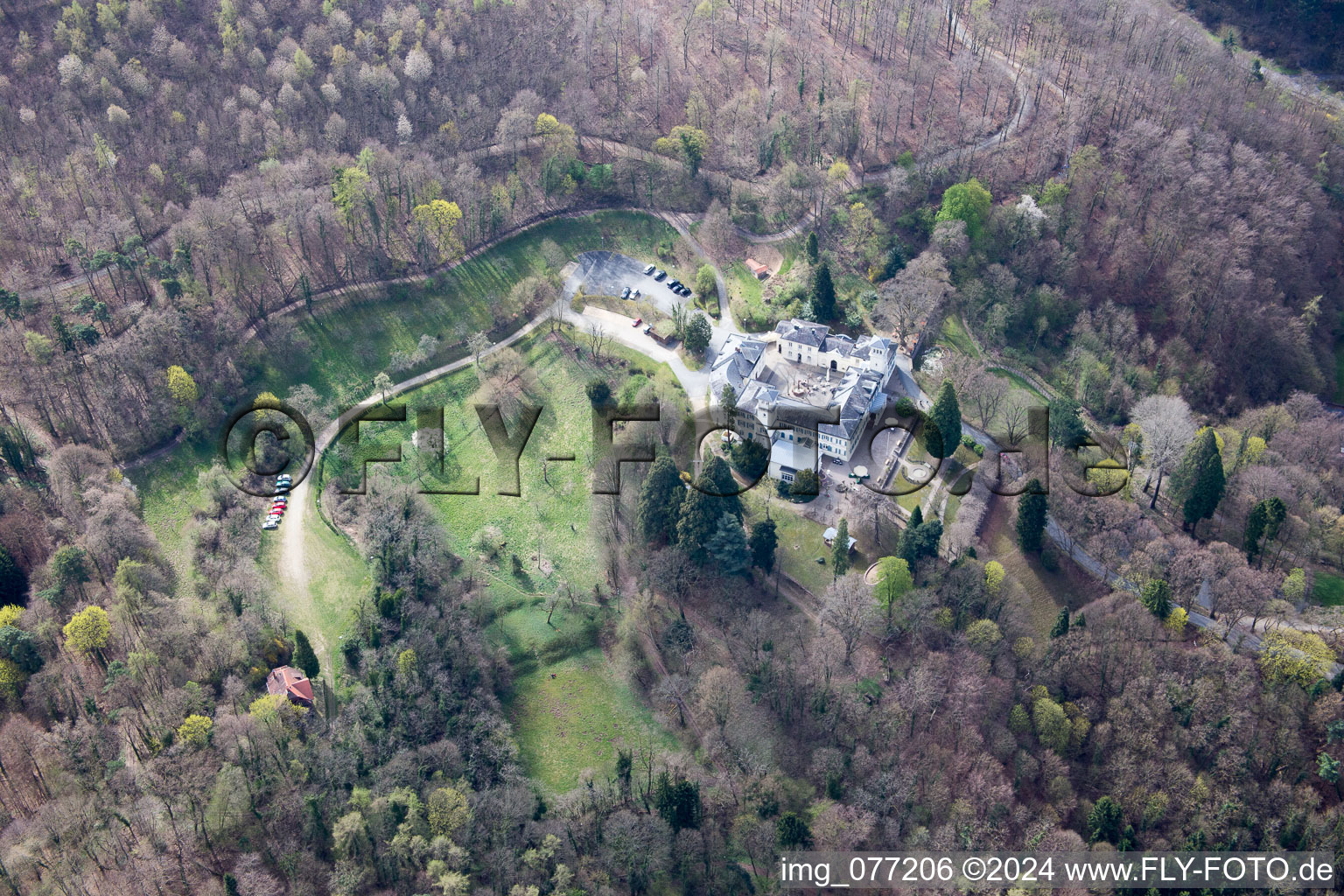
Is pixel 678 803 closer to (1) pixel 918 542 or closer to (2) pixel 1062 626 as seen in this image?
(1) pixel 918 542

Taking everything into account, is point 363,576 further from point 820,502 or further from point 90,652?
point 820,502

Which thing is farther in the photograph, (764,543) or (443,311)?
(443,311)

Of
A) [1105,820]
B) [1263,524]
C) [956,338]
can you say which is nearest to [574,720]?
[1105,820]

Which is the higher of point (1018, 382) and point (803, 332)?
point (803, 332)

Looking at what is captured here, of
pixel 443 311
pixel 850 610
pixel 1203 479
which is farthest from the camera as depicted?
pixel 443 311

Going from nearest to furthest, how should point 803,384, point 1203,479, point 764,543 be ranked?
1. point 764,543
2. point 1203,479
3. point 803,384

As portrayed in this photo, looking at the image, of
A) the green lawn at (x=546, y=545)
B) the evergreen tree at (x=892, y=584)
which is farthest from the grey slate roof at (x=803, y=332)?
the evergreen tree at (x=892, y=584)

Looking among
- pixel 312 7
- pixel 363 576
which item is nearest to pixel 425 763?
pixel 363 576

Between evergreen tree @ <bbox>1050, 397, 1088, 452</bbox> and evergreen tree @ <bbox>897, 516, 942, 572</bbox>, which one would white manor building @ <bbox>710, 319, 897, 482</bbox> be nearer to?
evergreen tree @ <bbox>897, 516, 942, 572</bbox>
